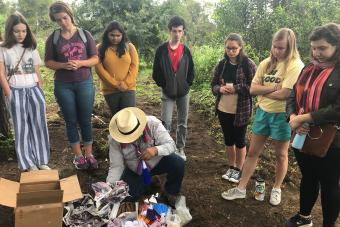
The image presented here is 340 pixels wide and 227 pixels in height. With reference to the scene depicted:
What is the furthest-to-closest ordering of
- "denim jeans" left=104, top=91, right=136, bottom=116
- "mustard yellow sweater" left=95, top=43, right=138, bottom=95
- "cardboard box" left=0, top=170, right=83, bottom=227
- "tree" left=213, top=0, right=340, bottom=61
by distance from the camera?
"tree" left=213, top=0, right=340, bottom=61, "denim jeans" left=104, top=91, right=136, bottom=116, "mustard yellow sweater" left=95, top=43, right=138, bottom=95, "cardboard box" left=0, top=170, right=83, bottom=227

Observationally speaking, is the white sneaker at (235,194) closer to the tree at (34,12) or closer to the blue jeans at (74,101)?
the blue jeans at (74,101)

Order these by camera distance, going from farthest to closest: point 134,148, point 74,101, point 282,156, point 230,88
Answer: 1. point 74,101
2. point 230,88
3. point 282,156
4. point 134,148

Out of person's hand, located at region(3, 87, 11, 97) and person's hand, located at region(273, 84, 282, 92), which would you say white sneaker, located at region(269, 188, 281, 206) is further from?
person's hand, located at region(3, 87, 11, 97)

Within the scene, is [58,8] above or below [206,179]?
above

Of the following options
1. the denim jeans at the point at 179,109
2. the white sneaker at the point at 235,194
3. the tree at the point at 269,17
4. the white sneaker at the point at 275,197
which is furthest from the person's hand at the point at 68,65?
the tree at the point at 269,17

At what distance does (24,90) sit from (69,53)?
635 millimetres

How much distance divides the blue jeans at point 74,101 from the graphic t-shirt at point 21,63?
28 centimetres

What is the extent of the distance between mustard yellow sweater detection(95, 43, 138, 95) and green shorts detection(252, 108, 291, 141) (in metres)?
1.66

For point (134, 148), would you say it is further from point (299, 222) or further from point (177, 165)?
point (299, 222)

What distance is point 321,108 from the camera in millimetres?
2736

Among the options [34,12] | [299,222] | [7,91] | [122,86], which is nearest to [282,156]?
[299,222]

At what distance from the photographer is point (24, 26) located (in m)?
3.82

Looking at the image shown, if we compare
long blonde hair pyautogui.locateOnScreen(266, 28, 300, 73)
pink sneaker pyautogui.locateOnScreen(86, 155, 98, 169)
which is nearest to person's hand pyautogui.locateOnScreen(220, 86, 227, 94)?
long blonde hair pyautogui.locateOnScreen(266, 28, 300, 73)

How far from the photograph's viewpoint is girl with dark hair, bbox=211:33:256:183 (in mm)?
3791
